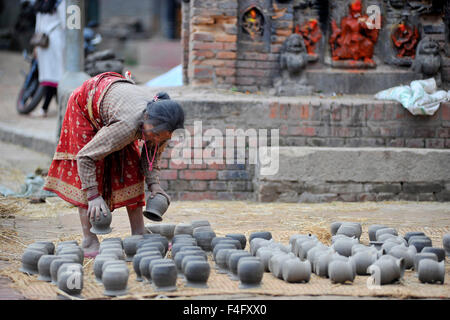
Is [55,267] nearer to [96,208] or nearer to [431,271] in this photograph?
[96,208]

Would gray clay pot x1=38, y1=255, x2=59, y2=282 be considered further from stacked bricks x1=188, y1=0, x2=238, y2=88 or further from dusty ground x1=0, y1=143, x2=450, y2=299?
stacked bricks x1=188, y1=0, x2=238, y2=88

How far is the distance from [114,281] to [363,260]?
4.54 ft

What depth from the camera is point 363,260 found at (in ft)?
12.5

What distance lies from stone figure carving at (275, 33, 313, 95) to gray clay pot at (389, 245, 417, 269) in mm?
3391

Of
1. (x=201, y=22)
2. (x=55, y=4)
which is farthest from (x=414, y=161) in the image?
(x=55, y=4)

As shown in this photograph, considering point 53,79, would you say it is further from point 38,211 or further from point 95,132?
point 95,132

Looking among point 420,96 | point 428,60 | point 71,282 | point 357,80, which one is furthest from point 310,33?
point 71,282

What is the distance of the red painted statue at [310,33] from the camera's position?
7.24 meters

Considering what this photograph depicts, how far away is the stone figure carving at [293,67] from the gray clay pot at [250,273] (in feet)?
12.4

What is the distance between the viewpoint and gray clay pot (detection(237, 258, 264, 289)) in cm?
352

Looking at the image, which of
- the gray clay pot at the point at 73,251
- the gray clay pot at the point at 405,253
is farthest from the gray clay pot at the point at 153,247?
the gray clay pot at the point at 405,253

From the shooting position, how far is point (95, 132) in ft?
13.9

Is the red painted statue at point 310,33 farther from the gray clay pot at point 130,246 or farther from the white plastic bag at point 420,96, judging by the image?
the gray clay pot at point 130,246
